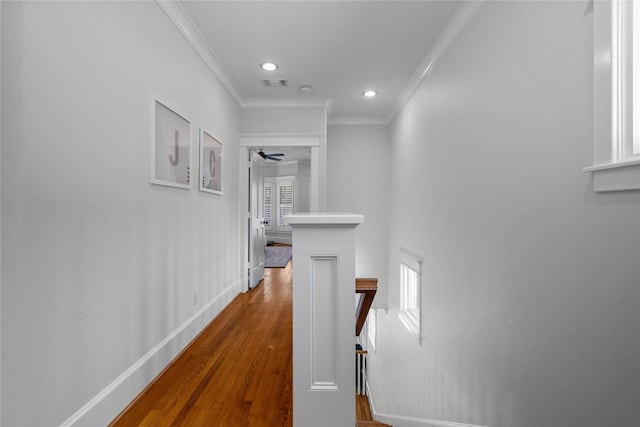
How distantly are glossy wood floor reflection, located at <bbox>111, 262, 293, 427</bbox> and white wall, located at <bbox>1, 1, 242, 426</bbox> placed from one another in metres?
0.15

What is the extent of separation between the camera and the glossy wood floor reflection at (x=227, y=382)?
4.98 ft

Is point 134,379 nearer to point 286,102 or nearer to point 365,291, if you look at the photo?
point 365,291

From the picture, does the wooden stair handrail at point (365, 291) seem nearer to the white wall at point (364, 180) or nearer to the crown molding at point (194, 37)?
the crown molding at point (194, 37)

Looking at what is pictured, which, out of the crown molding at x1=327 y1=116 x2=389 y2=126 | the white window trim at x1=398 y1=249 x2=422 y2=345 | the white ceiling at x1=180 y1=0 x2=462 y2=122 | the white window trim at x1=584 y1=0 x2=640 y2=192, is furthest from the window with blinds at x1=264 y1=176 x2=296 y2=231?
the white window trim at x1=584 y1=0 x2=640 y2=192

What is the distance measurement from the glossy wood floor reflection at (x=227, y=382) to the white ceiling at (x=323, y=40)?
2.59m

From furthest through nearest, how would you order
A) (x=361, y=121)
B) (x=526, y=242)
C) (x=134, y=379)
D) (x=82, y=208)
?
(x=361, y=121) < (x=134, y=379) < (x=526, y=242) < (x=82, y=208)

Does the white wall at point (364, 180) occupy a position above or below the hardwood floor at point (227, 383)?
above

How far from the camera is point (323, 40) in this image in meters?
2.56

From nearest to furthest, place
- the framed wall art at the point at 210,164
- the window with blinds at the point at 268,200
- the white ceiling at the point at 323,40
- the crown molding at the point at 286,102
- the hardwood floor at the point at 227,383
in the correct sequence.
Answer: the hardwood floor at the point at 227,383 < the white ceiling at the point at 323,40 < the framed wall art at the point at 210,164 < the crown molding at the point at 286,102 < the window with blinds at the point at 268,200

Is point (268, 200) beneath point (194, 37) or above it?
beneath

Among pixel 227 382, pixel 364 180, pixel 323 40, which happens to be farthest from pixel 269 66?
pixel 227 382

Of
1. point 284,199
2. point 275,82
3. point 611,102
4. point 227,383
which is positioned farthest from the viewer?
point 284,199

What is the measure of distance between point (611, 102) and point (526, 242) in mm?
710

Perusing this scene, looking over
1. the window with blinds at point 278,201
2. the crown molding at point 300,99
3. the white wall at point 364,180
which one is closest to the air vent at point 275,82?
the crown molding at point 300,99
